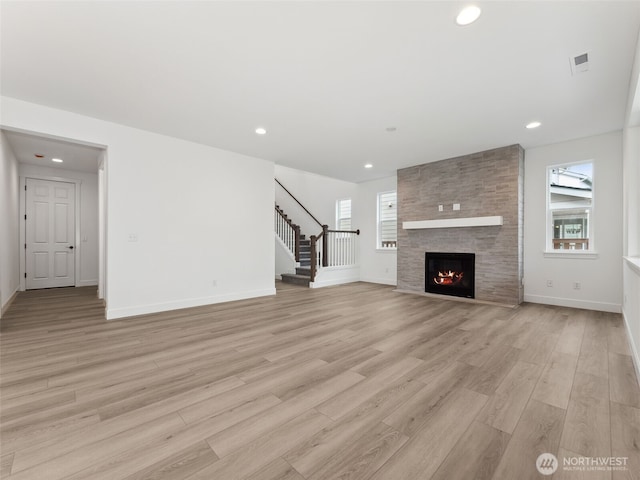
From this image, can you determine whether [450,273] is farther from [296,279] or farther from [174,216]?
[174,216]

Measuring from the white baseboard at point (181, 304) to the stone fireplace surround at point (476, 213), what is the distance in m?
3.26

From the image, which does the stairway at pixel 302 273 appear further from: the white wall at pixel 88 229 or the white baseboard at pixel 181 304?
the white wall at pixel 88 229

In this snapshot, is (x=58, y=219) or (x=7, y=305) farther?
(x=58, y=219)

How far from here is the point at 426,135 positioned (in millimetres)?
4418

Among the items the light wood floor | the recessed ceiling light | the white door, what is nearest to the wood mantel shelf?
the light wood floor

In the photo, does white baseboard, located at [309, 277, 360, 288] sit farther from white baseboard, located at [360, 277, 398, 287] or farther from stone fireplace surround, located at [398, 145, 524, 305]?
stone fireplace surround, located at [398, 145, 524, 305]

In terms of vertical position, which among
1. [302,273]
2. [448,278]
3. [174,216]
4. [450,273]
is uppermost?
[174,216]

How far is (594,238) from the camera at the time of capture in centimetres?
450

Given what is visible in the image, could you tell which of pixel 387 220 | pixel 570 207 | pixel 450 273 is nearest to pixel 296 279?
pixel 387 220

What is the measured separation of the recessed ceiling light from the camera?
2016 mm

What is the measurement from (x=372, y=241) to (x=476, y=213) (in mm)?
2867

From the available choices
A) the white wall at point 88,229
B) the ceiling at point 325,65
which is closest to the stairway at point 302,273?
the ceiling at point 325,65

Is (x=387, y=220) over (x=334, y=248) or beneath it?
over

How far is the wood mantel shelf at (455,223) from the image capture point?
16.2ft
